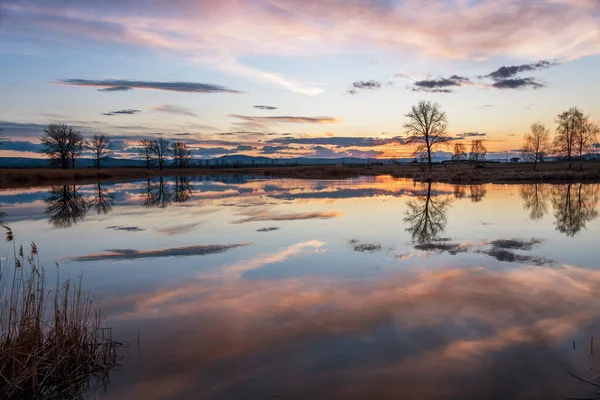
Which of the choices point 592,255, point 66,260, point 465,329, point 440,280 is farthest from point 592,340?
point 66,260

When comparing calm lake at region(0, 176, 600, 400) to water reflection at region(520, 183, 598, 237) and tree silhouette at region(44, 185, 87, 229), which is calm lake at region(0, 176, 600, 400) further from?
tree silhouette at region(44, 185, 87, 229)

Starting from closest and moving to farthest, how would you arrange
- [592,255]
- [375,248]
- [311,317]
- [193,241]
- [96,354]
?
[96,354], [311,317], [592,255], [375,248], [193,241]

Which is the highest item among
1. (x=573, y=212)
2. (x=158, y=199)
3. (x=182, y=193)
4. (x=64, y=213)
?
(x=573, y=212)

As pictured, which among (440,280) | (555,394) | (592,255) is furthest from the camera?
(592,255)

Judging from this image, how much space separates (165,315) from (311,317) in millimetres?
3236

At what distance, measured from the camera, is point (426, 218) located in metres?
22.7

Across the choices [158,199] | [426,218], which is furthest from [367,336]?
[158,199]

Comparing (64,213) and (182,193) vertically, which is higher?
(182,193)

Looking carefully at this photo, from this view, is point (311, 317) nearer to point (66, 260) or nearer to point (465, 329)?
point (465, 329)

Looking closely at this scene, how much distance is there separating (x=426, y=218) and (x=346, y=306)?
1479 centimetres

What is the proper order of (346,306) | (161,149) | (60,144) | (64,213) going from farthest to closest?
(161,149), (60,144), (64,213), (346,306)

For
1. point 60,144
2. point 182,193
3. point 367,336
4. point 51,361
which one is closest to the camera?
point 51,361

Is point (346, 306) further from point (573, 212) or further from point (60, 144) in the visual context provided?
point (60, 144)

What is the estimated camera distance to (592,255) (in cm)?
1348
